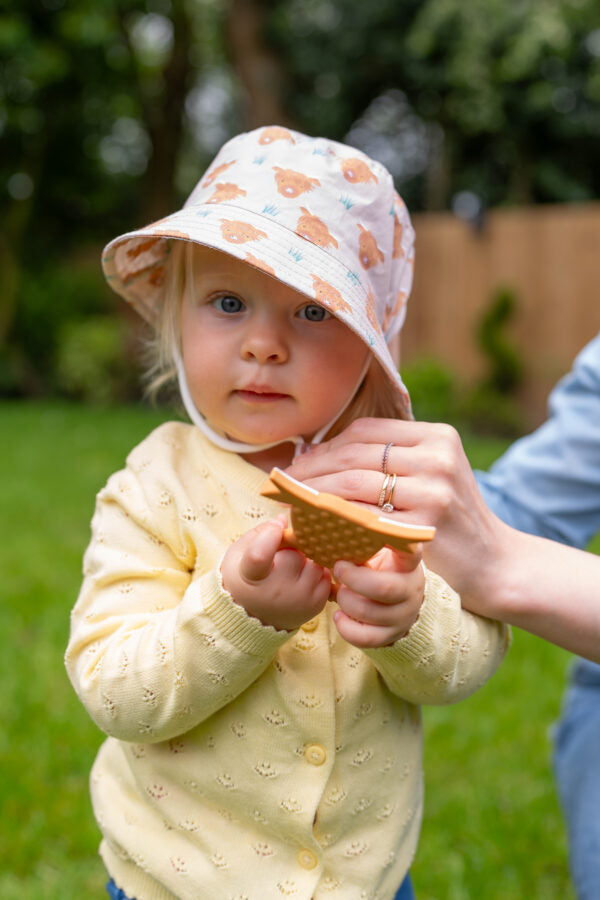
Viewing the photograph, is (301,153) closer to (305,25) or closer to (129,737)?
(129,737)

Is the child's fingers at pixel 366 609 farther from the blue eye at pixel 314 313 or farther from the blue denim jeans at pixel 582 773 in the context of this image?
the blue denim jeans at pixel 582 773

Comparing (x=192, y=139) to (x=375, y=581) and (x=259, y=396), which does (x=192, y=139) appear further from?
(x=375, y=581)

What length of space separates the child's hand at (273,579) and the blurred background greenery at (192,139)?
3.64 meters

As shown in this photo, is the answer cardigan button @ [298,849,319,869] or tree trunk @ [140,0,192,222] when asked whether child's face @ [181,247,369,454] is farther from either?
tree trunk @ [140,0,192,222]

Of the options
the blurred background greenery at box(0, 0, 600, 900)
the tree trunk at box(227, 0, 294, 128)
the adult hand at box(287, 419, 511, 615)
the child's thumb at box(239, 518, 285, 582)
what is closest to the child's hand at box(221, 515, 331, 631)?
the child's thumb at box(239, 518, 285, 582)

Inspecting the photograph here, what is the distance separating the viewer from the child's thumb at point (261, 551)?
1.08 metres

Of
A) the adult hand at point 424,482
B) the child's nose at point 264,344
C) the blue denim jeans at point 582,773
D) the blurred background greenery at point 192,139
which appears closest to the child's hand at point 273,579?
the adult hand at point 424,482

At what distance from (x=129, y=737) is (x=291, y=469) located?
1.42 ft

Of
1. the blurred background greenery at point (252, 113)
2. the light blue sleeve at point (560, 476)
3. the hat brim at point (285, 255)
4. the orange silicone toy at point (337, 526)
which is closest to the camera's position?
the orange silicone toy at point (337, 526)

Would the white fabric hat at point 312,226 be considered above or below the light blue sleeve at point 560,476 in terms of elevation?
above

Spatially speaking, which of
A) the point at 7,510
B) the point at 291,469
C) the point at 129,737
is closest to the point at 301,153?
the point at 291,469

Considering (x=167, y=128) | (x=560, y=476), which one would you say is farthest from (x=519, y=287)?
(x=560, y=476)

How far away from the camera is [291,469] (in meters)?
1.30

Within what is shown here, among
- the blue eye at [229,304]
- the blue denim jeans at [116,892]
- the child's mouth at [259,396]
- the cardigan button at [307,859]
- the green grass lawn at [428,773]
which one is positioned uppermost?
the blue eye at [229,304]
